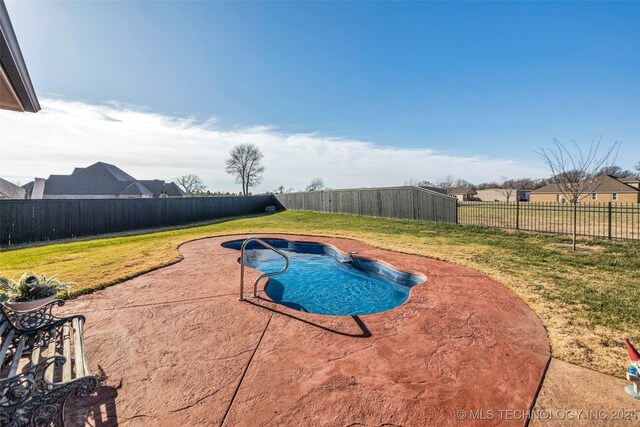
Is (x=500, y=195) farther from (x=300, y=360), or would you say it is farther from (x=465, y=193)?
(x=300, y=360)

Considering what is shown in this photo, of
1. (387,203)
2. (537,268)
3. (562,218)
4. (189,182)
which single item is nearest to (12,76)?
(537,268)

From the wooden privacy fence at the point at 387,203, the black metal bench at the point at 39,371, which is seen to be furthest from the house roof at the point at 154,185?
the black metal bench at the point at 39,371

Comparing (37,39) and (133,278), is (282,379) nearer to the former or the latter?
(133,278)

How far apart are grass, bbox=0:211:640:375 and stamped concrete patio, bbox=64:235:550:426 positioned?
17.2 inches

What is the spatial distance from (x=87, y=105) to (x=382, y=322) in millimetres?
13930

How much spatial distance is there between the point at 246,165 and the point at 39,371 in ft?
136

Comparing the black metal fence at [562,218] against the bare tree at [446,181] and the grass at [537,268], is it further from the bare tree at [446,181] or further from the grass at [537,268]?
the bare tree at [446,181]

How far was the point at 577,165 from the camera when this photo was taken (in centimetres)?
816

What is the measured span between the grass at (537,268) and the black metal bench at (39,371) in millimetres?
2175

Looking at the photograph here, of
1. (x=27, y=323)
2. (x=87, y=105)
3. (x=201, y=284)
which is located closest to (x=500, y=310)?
(x=201, y=284)

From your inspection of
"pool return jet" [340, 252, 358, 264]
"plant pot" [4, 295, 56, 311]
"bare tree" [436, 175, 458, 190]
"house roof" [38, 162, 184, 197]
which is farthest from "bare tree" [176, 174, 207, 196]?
"bare tree" [436, 175, 458, 190]

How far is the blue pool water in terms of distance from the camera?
5295 millimetres

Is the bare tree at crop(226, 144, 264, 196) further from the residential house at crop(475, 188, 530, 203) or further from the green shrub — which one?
the residential house at crop(475, 188, 530, 203)

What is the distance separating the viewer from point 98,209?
1311 centimetres
